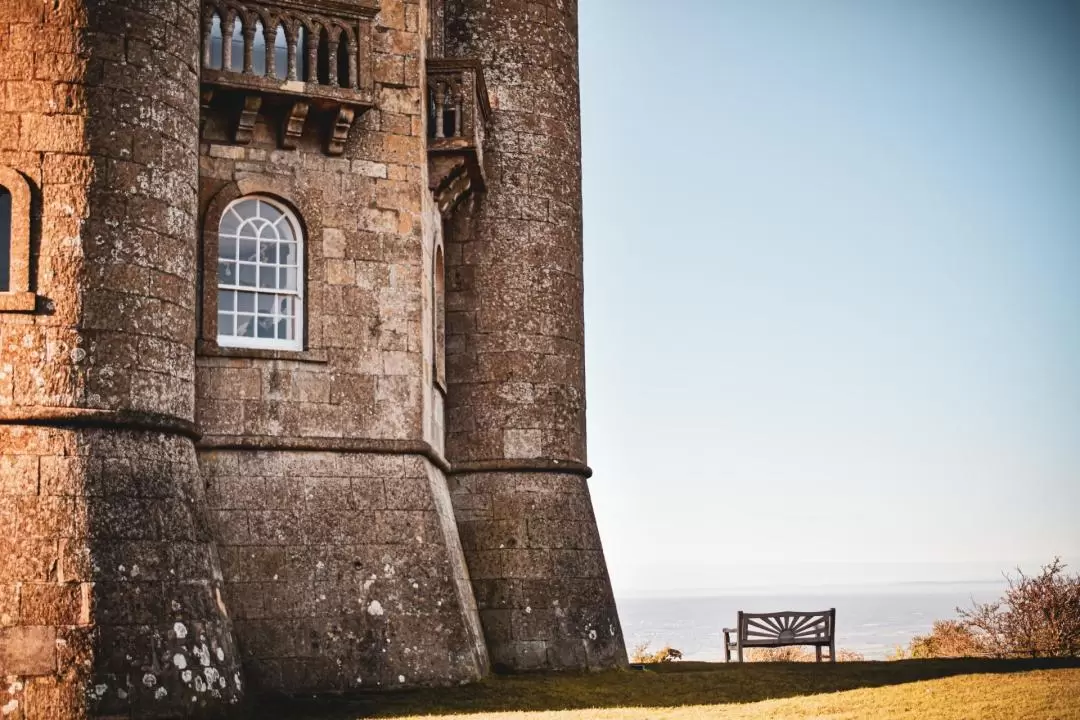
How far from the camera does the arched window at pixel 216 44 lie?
1588 centimetres

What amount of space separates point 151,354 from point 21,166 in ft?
6.61

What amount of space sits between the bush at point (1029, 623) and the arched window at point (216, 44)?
46.5 ft

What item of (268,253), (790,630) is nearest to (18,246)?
(268,253)

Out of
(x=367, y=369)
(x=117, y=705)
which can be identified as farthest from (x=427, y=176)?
(x=117, y=705)

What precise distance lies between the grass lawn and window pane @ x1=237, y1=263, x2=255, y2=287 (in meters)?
4.38

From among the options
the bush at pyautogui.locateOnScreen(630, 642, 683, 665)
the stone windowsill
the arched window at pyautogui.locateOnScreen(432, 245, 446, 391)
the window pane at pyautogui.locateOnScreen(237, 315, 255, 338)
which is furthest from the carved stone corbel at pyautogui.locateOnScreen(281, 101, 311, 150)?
the bush at pyautogui.locateOnScreen(630, 642, 683, 665)

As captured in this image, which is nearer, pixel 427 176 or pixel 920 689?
pixel 920 689

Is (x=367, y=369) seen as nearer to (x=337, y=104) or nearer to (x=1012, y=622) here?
(x=337, y=104)

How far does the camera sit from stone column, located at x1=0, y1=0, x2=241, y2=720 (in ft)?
41.2

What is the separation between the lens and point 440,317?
1888 cm

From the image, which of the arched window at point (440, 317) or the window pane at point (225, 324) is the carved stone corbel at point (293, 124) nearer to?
the window pane at point (225, 324)

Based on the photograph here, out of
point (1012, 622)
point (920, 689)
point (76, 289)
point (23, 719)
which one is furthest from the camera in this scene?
point (1012, 622)

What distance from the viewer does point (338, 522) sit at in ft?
51.3

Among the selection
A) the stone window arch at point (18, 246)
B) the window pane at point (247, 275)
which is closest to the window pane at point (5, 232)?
the stone window arch at point (18, 246)
